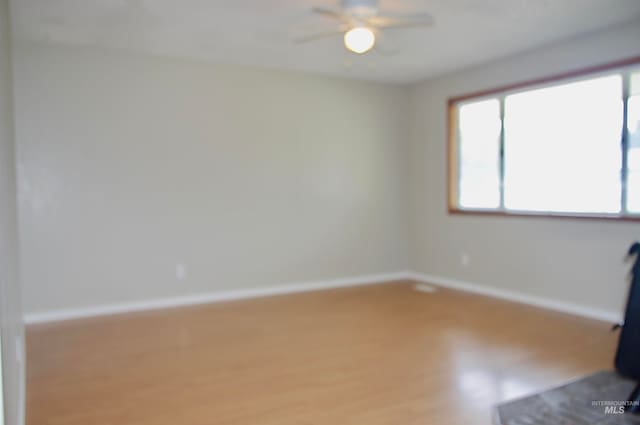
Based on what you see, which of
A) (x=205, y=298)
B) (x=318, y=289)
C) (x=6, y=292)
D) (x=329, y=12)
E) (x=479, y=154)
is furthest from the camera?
(x=318, y=289)

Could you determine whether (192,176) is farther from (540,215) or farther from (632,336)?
(632,336)

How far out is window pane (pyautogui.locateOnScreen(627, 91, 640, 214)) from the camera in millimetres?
3760

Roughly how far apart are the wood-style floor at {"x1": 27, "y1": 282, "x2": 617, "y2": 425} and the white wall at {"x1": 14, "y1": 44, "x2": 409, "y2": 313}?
50 cm

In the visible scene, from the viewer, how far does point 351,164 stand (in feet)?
18.4

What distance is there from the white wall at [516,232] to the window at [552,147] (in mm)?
126

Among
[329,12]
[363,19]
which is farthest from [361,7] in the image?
[329,12]

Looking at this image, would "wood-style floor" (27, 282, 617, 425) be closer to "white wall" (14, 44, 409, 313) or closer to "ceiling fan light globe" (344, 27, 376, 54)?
"white wall" (14, 44, 409, 313)

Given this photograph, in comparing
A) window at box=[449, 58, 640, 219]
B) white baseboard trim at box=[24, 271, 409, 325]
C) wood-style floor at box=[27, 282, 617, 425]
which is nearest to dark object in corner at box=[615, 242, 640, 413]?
wood-style floor at box=[27, 282, 617, 425]

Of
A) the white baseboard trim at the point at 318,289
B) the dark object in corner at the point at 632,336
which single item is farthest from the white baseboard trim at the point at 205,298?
the dark object in corner at the point at 632,336

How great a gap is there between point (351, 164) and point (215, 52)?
6.72 feet

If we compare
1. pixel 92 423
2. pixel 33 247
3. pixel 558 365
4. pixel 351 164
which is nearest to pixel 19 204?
pixel 33 247

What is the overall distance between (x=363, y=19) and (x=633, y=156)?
250cm

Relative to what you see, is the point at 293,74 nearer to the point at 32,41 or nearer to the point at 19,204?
the point at 32,41

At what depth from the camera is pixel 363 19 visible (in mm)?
3125
